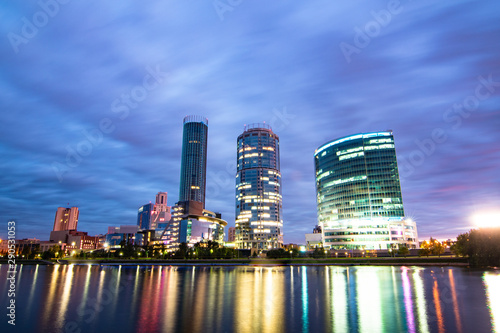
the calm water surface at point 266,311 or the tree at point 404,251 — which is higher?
the tree at point 404,251

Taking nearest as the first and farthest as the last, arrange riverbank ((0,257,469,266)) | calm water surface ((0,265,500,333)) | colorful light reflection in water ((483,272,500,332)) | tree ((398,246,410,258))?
calm water surface ((0,265,500,333)), colorful light reflection in water ((483,272,500,332)), riverbank ((0,257,469,266)), tree ((398,246,410,258))

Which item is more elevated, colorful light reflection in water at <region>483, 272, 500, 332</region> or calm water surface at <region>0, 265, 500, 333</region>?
Answer: colorful light reflection in water at <region>483, 272, 500, 332</region>

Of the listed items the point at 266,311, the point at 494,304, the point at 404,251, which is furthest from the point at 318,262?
the point at 266,311

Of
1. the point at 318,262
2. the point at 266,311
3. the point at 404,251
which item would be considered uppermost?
the point at 404,251

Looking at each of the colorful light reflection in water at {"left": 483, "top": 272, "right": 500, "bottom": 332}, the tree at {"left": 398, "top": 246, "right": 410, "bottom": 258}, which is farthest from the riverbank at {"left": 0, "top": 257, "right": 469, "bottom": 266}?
the colorful light reflection in water at {"left": 483, "top": 272, "right": 500, "bottom": 332}

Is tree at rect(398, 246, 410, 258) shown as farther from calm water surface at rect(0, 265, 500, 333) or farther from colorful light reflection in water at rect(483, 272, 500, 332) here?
calm water surface at rect(0, 265, 500, 333)

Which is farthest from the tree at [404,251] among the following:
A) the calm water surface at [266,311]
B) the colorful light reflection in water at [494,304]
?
the calm water surface at [266,311]

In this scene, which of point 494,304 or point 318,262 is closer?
point 494,304

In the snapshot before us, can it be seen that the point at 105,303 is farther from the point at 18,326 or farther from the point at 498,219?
the point at 498,219

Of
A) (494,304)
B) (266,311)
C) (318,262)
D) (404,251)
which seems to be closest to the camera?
(266,311)

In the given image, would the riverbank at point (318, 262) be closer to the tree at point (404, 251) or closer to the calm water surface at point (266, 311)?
the tree at point (404, 251)

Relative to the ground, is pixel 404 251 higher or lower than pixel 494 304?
higher

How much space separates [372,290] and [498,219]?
278 feet

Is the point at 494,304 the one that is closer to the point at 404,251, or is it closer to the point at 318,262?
the point at 318,262
